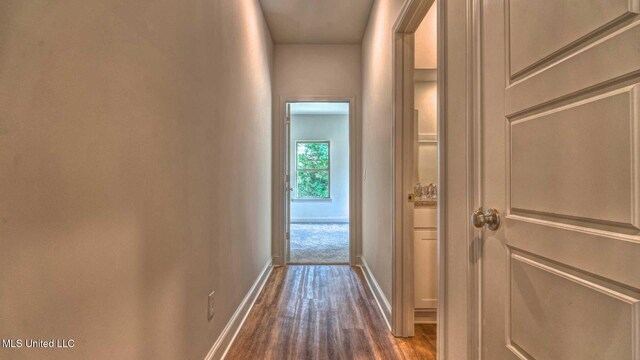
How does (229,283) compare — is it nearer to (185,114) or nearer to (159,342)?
(159,342)

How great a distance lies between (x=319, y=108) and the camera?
265 inches

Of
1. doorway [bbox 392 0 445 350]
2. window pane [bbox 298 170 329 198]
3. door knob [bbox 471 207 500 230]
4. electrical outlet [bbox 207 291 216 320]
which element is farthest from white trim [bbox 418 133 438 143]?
window pane [bbox 298 170 329 198]

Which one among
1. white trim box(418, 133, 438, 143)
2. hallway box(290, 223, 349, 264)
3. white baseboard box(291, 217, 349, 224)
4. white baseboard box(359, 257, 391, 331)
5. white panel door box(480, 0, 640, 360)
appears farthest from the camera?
white baseboard box(291, 217, 349, 224)

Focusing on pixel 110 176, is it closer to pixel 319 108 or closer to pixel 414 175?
pixel 414 175

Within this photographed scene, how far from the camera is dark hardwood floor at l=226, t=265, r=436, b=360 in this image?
1822mm

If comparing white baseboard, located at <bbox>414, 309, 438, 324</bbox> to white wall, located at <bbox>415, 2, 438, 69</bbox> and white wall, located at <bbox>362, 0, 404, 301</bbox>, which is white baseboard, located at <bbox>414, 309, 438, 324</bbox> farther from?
white wall, located at <bbox>415, 2, 438, 69</bbox>

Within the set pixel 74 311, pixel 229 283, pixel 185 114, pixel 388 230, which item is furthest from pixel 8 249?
pixel 388 230

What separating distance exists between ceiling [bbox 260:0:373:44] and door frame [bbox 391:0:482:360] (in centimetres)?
125

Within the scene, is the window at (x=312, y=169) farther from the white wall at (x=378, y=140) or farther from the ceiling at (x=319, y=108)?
the white wall at (x=378, y=140)

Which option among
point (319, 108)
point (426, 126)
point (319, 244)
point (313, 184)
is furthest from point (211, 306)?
point (313, 184)

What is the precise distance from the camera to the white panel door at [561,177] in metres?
0.56

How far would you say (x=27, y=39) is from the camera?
1.94 feet

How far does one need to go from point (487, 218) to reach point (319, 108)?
6.08 meters

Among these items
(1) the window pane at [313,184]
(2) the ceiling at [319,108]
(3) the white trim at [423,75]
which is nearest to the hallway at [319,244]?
(1) the window pane at [313,184]
